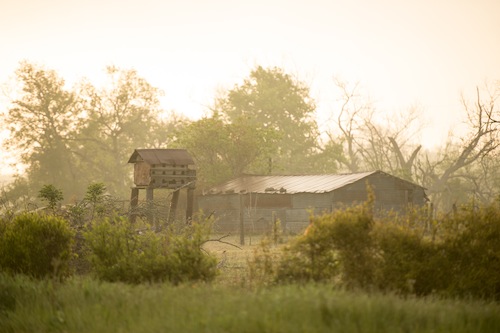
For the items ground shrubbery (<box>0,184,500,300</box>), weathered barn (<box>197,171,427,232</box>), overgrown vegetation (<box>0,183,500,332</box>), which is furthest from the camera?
weathered barn (<box>197,171,427,232</box>)

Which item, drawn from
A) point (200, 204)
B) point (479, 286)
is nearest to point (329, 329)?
point (479, 286)

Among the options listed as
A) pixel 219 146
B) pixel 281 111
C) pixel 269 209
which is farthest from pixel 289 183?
pixel 281 111

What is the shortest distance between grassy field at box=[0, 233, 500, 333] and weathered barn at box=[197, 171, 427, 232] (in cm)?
2913

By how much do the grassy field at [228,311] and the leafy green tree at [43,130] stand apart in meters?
60.2

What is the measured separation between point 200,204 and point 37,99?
94.5ft

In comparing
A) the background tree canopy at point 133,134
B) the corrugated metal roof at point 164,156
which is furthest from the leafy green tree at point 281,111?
the corrugated metal roof at point 164,156

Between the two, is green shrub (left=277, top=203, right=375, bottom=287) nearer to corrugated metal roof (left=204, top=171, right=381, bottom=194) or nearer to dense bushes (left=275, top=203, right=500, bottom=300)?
dense bushes (left=275, top=203, right=500, bottom=300)

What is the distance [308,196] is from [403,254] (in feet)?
101

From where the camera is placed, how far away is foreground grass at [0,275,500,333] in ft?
33.4

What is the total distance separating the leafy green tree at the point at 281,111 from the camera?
252 ft

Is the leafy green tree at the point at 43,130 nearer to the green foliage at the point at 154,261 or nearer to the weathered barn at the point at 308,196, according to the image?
the weathered barn at the point at 308,196

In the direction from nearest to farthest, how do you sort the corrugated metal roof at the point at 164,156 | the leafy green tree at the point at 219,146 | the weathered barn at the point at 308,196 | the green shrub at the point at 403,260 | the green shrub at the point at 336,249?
the green shrub at the point at 403,260 → the green shrub at the point at 336,249 → the corrugated metal roof at the point at 164,156 → the weathered barn at the point at 308,196 → the leafy green tree at the point at 219,146

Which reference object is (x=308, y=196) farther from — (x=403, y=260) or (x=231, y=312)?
(x=231, y=312)

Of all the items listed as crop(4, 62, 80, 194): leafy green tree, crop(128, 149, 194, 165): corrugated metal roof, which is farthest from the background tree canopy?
crop(128, 149, 194, 165): corrugated metal roof
